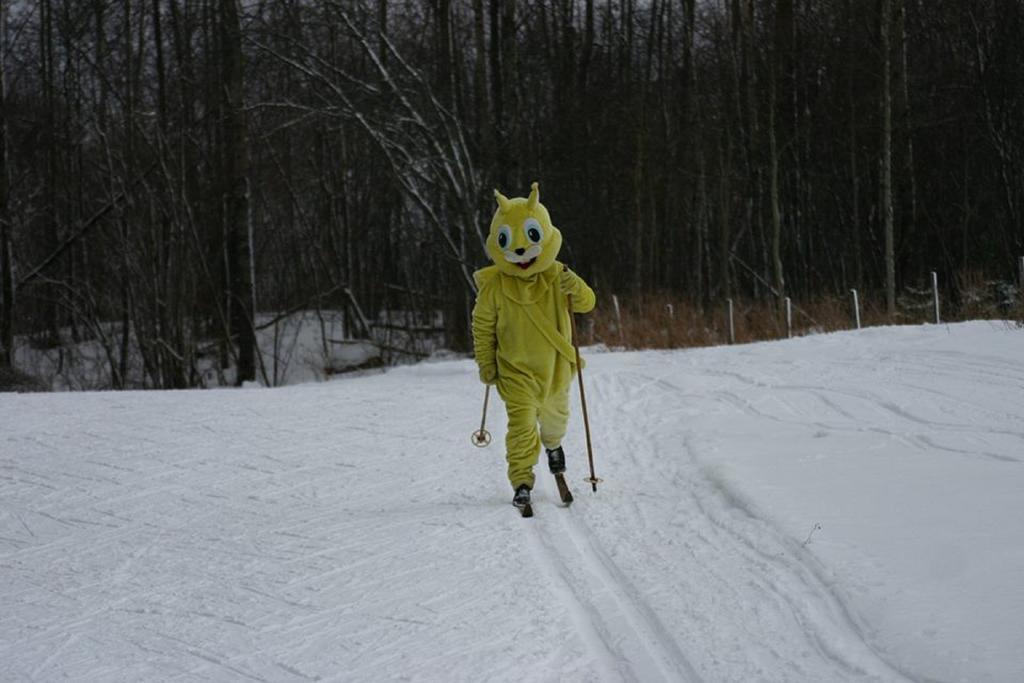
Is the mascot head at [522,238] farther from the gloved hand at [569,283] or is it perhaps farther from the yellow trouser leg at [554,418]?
the yellow trouser leg at [554,418]

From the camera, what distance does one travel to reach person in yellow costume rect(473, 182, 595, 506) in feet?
20.0

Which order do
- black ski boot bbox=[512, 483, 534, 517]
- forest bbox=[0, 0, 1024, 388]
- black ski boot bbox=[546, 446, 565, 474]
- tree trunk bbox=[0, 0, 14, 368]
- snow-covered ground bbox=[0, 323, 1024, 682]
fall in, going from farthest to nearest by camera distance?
tree trunk bbox=[0, 0, 14, 368], forest bbox=[0, 0, 1024, 388], black ski boot bbox=[546, 446, 565, 474], black ski boot bbox=[512, 483, 534, 517], snow-covered ground bbox=[0, 323, 1024, 682]

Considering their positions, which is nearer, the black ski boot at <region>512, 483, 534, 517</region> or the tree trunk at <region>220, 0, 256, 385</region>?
the black ski boot at <region>512, 483, 534, 517</region>

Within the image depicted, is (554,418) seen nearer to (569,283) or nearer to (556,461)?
(556,461)

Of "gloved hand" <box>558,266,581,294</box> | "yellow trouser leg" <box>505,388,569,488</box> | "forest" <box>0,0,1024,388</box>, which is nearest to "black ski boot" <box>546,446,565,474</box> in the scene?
"yellow trouser leg" <box>505,388,569,488</box>

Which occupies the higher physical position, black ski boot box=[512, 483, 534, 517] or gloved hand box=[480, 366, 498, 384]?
gloved hand box=[480, 366, 498, 384]

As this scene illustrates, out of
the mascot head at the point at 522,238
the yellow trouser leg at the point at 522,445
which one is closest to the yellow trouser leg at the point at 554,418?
the yellow trouser leg at the point at 522,445

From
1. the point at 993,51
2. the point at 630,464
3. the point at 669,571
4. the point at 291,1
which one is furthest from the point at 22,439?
the point at 993,51

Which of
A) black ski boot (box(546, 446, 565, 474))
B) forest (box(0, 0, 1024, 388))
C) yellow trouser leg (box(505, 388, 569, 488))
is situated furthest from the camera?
forest (box(0, 0, 1024, 388))

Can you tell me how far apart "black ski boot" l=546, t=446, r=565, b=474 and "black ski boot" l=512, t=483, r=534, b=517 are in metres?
0.28

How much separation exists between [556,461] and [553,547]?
1145mm

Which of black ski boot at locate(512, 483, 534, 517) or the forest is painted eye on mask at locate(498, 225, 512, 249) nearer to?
black ski boot at locate(512, 483, 534, 517)

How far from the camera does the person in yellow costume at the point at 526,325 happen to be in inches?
240

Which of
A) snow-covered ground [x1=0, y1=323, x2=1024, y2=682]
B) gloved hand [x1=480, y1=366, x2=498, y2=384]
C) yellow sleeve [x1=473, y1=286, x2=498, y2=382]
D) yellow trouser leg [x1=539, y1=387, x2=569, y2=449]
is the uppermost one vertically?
yellow sleeve [x1=473, y1=286, x2=498, y2=382]
